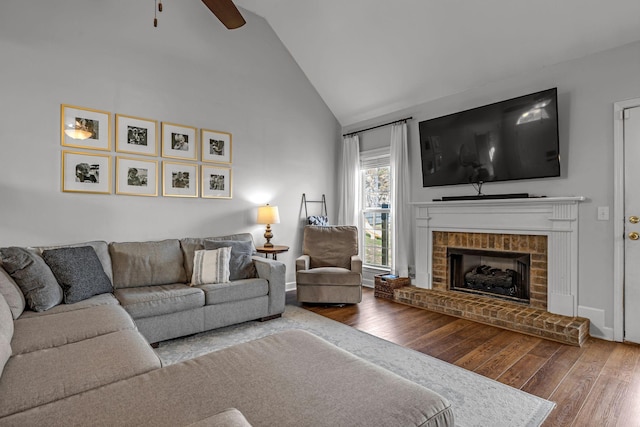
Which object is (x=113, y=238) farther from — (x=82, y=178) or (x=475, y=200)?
(x=475, y=200)

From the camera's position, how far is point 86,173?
3297mm

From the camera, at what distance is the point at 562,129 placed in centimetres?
324

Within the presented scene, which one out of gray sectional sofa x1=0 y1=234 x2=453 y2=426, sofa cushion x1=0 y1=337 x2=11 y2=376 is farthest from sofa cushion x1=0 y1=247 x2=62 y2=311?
sofa cushion x1=0 y1=337 x2=11 y2=376

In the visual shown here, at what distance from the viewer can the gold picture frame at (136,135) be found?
3.48 metres

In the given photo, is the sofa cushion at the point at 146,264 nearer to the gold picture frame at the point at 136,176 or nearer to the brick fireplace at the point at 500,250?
the gold picture frame at the point at 136,176

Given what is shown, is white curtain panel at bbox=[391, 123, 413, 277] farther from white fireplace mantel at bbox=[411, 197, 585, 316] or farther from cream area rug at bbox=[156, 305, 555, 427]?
cream area rug at bbox=[156, 305, 555, 427]

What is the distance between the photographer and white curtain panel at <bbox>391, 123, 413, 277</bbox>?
452cm

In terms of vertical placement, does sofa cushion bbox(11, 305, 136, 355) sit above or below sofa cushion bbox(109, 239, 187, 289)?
below

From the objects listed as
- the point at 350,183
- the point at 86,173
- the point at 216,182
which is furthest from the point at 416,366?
the point at 86,173

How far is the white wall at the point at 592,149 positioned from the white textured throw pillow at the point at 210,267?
3.34 metres

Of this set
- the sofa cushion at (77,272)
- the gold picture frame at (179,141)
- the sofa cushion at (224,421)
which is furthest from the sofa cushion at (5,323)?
the gold picture frame at (179,141)

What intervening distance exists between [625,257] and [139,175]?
15.8 ft

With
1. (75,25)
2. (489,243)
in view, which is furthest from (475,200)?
(75,25)

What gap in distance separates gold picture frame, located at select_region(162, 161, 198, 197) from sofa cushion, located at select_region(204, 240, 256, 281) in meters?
0.75
